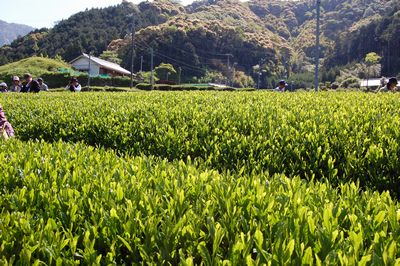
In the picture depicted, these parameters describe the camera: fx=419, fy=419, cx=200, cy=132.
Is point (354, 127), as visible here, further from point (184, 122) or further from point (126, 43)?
point (126, 43)

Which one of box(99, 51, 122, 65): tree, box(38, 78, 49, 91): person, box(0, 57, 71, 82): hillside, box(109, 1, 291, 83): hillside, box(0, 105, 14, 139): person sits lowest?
box(0, 105, 14, 139): person

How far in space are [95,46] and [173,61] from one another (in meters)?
20.0

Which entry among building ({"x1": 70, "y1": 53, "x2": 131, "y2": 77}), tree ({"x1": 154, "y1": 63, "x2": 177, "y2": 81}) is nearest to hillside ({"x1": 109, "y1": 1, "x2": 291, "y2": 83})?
tree ({"x1": 154, "y1": 63, "x2": 177, "y2": 81})

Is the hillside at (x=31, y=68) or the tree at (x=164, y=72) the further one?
the tree at (x=164, y=72)

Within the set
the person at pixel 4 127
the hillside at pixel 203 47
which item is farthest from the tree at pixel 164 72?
the person at pixel 4 127

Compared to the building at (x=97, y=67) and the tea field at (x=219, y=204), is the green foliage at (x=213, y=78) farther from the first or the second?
the tea field at (x=219, y=204)

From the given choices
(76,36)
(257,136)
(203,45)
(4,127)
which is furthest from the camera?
(203,45)

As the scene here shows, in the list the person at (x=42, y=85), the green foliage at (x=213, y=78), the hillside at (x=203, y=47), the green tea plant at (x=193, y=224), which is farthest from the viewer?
the hillside at (x=203, y=47)

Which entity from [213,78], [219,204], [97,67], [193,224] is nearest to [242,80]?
[213,78]

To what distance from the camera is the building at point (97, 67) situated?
249 ft

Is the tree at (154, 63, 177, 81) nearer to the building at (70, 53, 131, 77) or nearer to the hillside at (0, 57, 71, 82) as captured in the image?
the building at (70, 53, 131, 77)

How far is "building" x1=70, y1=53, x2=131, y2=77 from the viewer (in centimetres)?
7600

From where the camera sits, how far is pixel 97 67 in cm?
7631

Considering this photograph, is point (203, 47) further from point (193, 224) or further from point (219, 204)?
point (193, 224)
